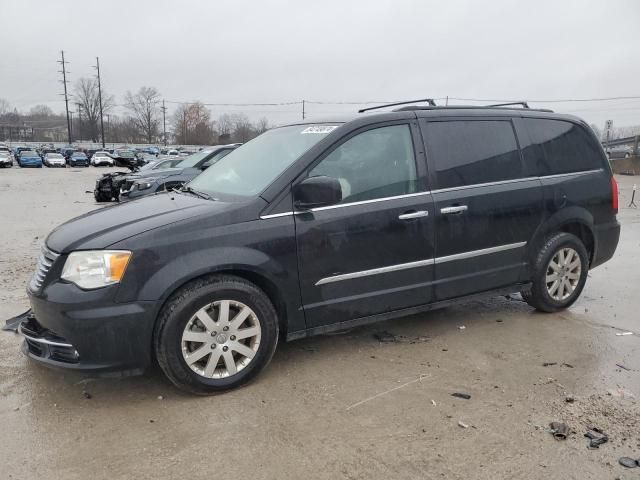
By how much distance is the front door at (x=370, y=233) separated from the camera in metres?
3.56

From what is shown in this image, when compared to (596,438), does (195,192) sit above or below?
above

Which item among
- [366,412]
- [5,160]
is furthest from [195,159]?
[5,160]

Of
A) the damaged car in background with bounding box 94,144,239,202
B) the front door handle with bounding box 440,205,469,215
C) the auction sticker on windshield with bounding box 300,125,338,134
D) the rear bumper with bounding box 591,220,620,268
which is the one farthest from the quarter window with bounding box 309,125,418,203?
the damaged car in background with bounding box 94,144,239,202

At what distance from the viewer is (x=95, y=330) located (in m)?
3.03

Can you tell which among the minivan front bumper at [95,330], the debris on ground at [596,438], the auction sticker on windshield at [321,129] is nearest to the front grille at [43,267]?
the minivan front bumper at [95,330]

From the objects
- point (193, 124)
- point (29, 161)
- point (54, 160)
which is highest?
point (193, 124)

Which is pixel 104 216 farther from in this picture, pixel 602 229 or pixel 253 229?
pixel 602 229

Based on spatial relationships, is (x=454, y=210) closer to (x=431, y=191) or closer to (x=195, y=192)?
(x=431, y=191)

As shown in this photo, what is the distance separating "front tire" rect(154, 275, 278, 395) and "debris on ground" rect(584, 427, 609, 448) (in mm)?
1977

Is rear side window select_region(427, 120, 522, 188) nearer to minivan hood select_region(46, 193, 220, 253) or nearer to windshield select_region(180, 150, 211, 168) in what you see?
minivan hood select_region(46, 193, 220, 253)

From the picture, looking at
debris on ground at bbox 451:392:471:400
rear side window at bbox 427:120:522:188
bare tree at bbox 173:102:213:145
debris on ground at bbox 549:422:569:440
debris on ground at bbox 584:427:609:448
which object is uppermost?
bare tree at bbox 173:102:213:145

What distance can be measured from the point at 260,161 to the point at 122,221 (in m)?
1.19

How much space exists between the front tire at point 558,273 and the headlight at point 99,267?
11.5 ft

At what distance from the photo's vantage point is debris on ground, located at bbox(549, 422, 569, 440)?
2.86 metres
